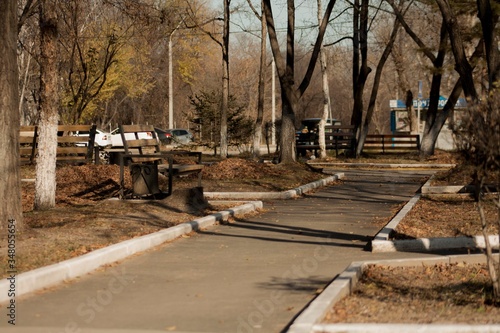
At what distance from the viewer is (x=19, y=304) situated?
25.7ft

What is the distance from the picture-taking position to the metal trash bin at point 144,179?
1609 cm

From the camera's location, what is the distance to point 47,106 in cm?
1527

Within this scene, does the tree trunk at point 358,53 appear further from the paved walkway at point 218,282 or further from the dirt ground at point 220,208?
the paved walkway at point 218,282

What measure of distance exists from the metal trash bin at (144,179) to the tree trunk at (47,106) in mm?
1474

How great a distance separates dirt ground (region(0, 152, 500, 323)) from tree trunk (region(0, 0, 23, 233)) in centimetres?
48

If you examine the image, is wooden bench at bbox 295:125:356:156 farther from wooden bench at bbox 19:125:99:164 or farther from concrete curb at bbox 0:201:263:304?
concrete curb at bbox 0:201:263:304

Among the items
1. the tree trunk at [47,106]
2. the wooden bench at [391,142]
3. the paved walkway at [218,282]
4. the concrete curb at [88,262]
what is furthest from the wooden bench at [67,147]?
the wooden bench at [391,142]

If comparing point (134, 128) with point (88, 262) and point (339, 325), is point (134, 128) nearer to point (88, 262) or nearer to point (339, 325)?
point (88, 262)

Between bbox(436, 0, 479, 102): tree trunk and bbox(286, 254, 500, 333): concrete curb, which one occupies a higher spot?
bbox(436, 0, 479, 102): tree trunk

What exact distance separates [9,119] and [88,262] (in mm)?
2756

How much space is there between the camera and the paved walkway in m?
7.26

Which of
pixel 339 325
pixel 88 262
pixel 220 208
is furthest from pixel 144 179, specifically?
pixel 339 325

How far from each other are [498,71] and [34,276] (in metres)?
14.6

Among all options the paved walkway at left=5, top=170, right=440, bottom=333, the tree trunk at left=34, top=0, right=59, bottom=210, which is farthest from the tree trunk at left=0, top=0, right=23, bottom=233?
the tree trunk at left=34, top=0, right=59, bottom=210
